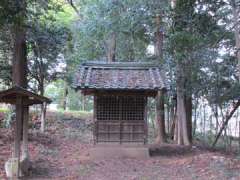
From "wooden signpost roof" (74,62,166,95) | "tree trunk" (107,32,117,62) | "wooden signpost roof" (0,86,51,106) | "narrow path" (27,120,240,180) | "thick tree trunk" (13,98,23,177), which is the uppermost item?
"tree trunk" (107,32,117,62)

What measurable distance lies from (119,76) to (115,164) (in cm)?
349

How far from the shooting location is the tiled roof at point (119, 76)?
13.2m

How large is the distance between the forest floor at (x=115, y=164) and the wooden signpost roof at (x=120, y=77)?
250cm

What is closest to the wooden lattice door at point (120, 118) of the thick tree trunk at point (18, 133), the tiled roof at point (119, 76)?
the tiled roof at point (119, 76)

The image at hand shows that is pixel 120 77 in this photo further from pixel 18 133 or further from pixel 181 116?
pixel 18 133

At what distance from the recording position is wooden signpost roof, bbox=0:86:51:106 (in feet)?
30.6

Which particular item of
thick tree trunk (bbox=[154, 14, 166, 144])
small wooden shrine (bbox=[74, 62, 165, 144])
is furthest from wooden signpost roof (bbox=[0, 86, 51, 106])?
thick tree trunk (bbox=[154, 14, 166, 144])

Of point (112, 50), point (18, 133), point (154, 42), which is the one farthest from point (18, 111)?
point (112, 50)

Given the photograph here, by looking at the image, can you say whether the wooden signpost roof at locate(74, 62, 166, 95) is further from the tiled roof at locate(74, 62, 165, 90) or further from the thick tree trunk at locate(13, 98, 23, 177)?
the thick tree trunk at locate(13, 98, 23, 177)

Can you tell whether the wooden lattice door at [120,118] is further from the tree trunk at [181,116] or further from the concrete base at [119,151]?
the tree trunk at [181,116]

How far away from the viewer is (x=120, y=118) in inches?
547

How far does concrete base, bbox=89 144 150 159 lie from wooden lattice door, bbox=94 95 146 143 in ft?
0.98

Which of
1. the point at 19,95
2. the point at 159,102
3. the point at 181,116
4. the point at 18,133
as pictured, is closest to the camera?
the point at 18,133

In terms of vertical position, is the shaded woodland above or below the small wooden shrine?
above
